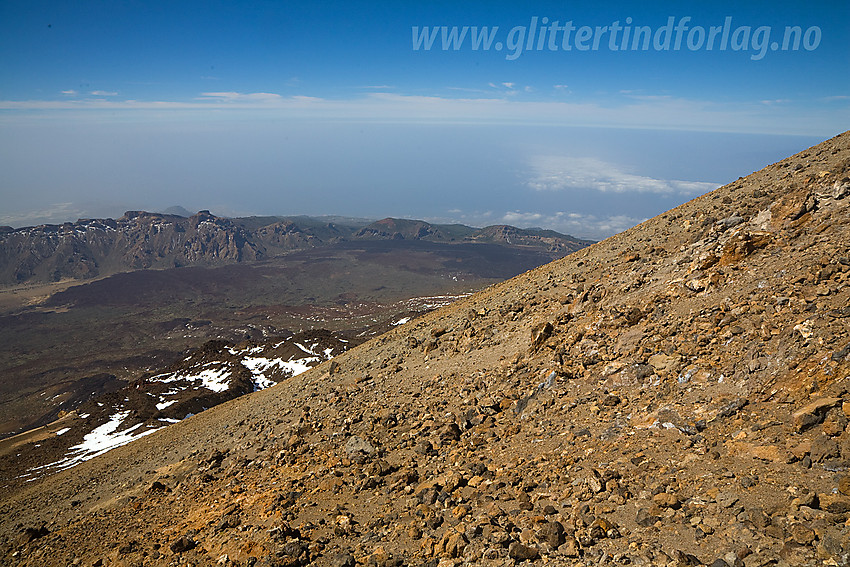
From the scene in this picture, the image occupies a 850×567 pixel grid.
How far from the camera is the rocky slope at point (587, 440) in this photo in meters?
6.12

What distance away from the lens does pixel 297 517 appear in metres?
9.34

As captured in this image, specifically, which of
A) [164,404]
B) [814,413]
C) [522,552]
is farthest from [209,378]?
[814,413]

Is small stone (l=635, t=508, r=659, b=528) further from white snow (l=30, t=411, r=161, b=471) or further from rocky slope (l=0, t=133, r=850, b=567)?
white snow (l=30, t=411, r=161, b=471)

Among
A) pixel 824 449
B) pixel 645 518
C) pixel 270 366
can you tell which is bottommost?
pixel 270 366

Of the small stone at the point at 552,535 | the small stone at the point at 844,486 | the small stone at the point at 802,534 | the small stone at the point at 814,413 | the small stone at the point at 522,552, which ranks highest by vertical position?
the small stone at the point at 814,413

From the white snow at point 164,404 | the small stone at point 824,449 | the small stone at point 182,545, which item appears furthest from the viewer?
the white snow at point 164,404

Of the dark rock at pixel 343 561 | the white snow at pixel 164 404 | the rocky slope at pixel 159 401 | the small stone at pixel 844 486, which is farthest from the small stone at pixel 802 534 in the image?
the white snow at pixel 164 404

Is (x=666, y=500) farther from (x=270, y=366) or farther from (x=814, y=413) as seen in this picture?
(x=270, y=366)

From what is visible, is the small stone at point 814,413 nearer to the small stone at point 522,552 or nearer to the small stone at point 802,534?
the small stone at point 802,534

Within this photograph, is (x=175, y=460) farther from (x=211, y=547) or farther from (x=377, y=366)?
(x=211, y=547)

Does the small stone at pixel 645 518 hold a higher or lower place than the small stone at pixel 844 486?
lower

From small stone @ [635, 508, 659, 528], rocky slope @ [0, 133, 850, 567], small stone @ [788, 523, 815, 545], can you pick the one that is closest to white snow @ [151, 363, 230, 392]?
rocky slope @ [0, 133, 850, 567]

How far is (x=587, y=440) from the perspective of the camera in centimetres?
866

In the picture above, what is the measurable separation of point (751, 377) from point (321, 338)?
167 ft
